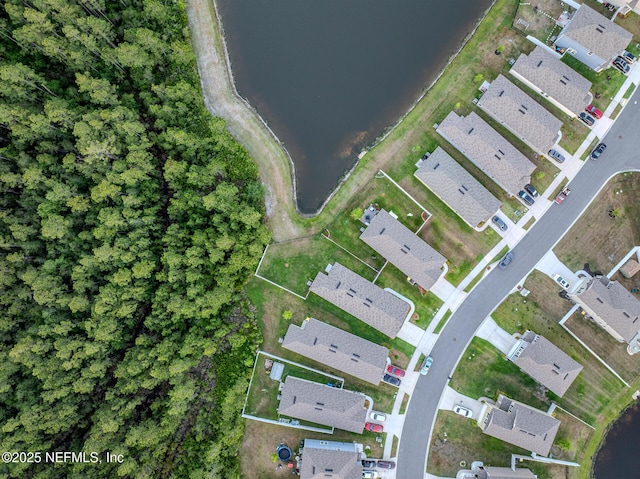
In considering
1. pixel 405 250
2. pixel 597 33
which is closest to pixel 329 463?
pixel 405 250

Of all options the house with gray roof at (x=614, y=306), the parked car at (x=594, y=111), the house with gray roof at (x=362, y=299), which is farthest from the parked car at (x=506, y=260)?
→ the parked car at (x=594, y=111)

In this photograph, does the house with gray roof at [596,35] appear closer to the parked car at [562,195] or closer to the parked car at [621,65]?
the parked car at [621,65]

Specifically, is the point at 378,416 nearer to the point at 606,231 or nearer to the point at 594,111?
the point at 606,231

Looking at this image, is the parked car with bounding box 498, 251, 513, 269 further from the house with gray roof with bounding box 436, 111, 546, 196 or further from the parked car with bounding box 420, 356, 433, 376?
the parked car with bounding box 420, 356, 433, 376

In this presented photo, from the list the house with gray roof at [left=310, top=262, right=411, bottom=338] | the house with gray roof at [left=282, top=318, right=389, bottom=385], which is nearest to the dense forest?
the house with gray roof at [left=282, top=318, right=389, bottom=385]

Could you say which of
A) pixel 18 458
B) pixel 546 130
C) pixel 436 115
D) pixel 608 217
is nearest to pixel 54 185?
pixel 18 458

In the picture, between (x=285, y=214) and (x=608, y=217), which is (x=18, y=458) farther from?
(x=608, y=217)
